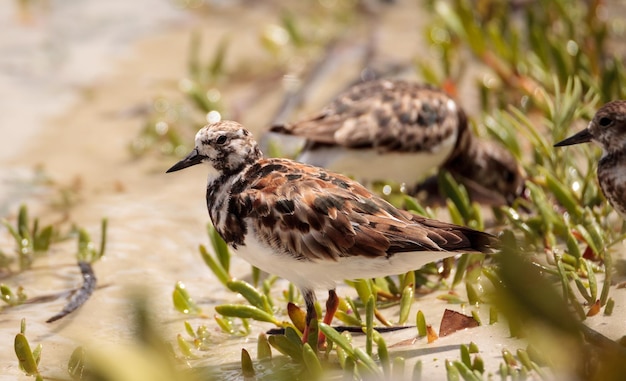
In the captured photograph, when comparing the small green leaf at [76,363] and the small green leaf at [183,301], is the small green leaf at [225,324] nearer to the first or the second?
the small green leaf at [183,301]

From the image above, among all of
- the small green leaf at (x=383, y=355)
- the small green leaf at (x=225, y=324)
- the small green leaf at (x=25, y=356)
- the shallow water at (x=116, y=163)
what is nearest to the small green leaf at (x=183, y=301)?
the shallow water at (x=116, y=163)

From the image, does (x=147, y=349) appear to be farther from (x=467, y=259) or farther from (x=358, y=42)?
(x=358, y=42)

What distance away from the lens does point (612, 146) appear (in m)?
4.12

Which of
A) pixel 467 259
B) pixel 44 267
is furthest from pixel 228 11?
pixel 467 259

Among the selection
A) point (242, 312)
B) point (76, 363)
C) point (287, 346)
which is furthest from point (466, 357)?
point (76, 363)

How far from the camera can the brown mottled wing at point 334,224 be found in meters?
3.48

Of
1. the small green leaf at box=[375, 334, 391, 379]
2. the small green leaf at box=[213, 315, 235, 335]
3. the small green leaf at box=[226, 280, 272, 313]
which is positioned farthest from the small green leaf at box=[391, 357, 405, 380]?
the small green leaf at box=[213, 315, 235, 335]

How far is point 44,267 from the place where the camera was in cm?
487

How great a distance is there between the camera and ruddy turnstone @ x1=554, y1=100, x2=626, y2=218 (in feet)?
12.9

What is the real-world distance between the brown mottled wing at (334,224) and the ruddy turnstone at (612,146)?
85cm

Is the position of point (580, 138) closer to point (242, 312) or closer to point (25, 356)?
point (242, 312)

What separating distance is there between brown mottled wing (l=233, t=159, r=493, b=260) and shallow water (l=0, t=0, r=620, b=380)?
1.29 ft

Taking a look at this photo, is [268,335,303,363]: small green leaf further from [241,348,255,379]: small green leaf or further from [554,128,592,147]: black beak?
[554,128,592,147]: black beak

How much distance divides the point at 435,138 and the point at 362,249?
1.99 meters
